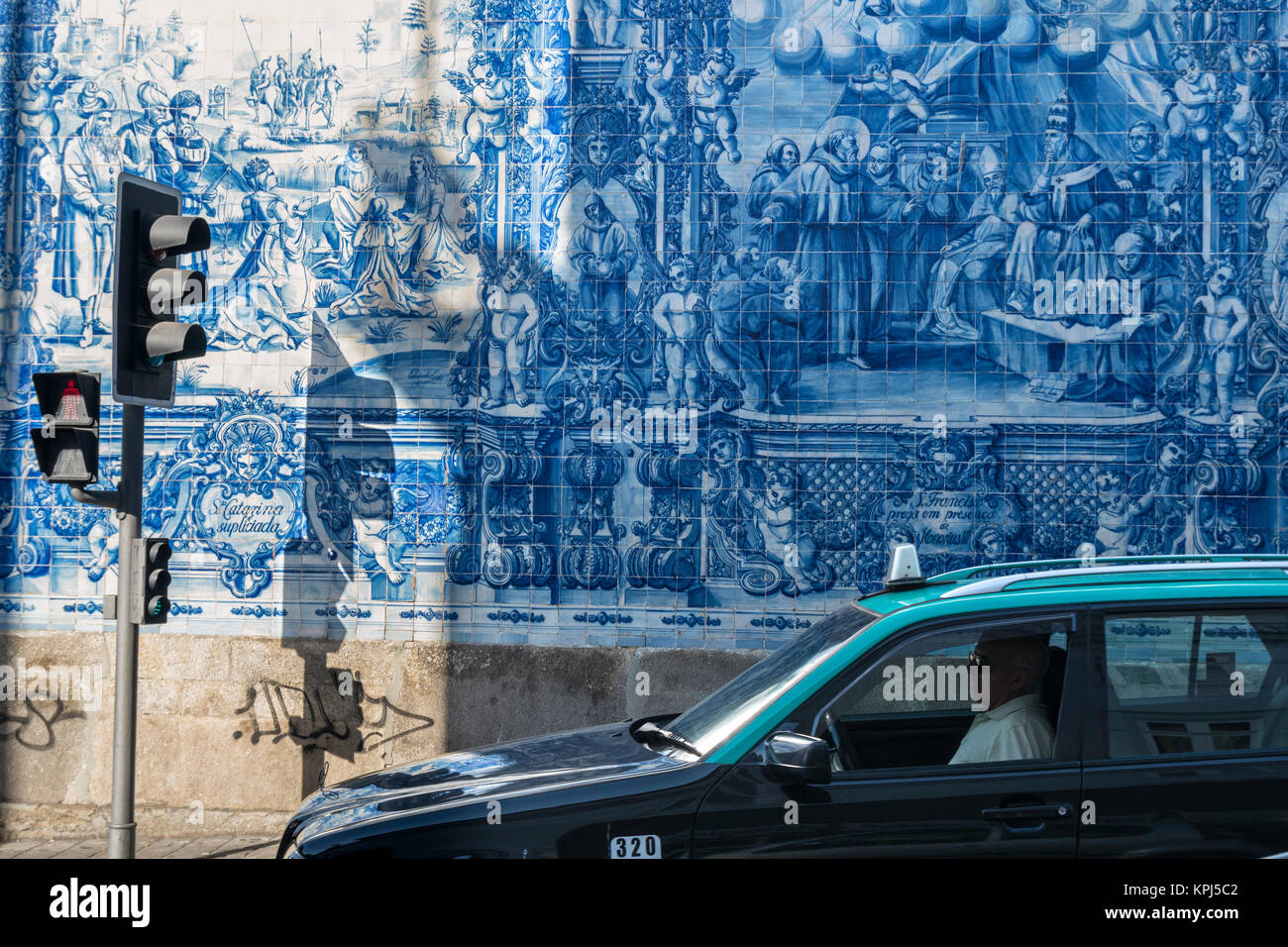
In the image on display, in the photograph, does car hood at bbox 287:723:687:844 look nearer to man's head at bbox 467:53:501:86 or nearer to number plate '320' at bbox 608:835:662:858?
number plate '320' at bbox 608:835:662:858

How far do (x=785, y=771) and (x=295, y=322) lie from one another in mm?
5834

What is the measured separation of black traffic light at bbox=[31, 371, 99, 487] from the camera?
6.04 metres

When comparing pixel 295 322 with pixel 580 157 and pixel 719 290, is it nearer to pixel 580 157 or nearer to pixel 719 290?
pixel 580 157

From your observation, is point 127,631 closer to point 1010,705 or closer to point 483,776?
point 483,776

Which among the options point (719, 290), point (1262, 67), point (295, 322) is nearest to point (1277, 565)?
point (719, 290)

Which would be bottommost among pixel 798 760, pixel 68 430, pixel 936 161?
pixel 798 760

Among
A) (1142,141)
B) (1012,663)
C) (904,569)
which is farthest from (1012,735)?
(1142,141)

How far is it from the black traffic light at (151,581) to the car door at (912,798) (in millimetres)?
3992

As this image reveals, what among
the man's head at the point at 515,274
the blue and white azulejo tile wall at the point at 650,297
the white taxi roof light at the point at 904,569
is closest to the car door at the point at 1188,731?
the white taxi roof light at the point at 904,569

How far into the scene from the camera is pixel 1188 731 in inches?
136

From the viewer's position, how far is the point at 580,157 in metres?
7.94

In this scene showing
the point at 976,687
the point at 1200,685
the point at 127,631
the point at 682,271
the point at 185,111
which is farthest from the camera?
the point at 185,111

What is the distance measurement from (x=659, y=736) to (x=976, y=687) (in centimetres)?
114
